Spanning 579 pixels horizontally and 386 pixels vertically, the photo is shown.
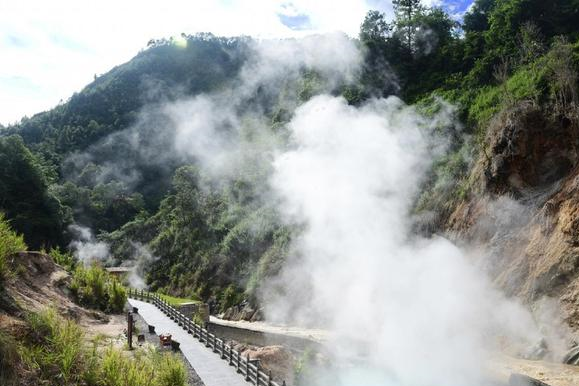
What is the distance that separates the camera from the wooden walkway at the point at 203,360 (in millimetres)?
11430

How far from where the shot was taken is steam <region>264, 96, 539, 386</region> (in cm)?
1504

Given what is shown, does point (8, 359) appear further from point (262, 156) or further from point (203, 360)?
point (262, 156)

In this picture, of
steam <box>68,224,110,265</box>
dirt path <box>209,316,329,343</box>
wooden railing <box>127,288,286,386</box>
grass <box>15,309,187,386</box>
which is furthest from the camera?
steam <box>68,224,110,265</box>

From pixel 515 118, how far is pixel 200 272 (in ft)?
82.3

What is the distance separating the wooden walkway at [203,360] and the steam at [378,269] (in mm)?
3140

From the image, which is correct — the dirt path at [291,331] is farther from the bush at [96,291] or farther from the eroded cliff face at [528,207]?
the eroded cliff face at [528,207]

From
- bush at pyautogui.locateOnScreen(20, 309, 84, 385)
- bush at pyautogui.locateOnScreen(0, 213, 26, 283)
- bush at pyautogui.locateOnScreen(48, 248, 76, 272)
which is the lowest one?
bush at pyautogui.locateOnScreen(48, 248, 76, 272)

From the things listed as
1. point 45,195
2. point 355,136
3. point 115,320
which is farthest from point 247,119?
point 115,320

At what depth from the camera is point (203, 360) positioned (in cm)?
1338

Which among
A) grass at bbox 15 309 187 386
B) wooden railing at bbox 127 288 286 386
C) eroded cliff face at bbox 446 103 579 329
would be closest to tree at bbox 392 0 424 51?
eroded cliff face at bbox 446 103 579 329

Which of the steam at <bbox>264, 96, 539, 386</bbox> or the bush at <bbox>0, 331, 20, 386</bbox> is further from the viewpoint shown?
the steam at <bbox>264, 96, 539, 386</bbox>

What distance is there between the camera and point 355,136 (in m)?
29.9

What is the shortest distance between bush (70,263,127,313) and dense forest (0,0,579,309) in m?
11.3

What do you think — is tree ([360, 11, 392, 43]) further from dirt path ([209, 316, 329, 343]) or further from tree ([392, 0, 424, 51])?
dirt path ([209, 316, 329, 343])
